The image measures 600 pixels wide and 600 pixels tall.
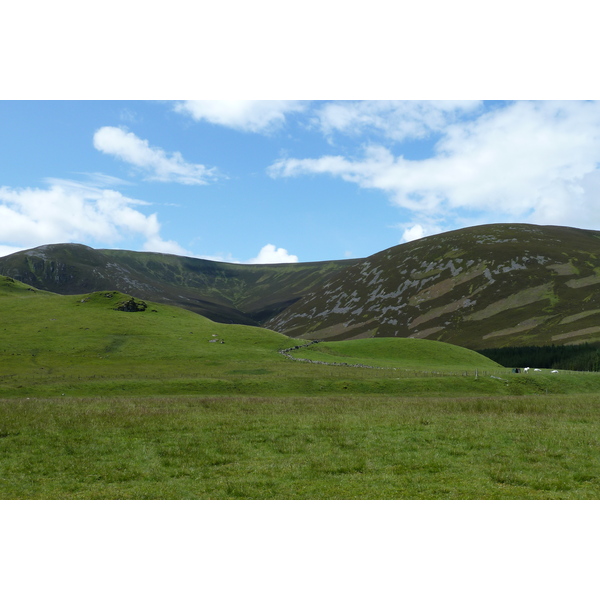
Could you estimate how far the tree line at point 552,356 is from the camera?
140 metres

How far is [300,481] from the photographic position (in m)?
15.3

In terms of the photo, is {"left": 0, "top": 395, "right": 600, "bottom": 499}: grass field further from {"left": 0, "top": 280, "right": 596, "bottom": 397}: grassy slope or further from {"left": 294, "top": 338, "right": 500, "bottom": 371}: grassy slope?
{"left": 294, "top": 338, "right": 500, "bottom": 371}: grassy slope

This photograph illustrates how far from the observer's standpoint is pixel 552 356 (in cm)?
15500

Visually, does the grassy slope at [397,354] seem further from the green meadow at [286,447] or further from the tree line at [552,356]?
the tree line at [552,356]

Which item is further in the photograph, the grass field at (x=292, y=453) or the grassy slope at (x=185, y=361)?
the grassy slope at (x=185, y=361)

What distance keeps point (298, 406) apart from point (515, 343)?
567ft

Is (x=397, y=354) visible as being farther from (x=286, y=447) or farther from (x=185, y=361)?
(x=286, y=447)

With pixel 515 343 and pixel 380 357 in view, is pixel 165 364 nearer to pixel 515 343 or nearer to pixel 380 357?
pixel 380 357

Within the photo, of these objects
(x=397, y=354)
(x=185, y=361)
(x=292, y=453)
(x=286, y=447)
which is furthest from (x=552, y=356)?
(x=292, y=453)

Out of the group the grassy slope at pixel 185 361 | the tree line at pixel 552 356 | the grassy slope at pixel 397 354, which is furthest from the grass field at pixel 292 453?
the tree line at pixel 552 356

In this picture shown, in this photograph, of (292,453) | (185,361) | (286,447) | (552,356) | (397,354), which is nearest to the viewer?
(292,453)

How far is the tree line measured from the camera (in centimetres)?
14038

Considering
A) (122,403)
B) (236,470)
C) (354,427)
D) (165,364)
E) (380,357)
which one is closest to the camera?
(236,470)

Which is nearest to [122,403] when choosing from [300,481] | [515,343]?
[300,481]
